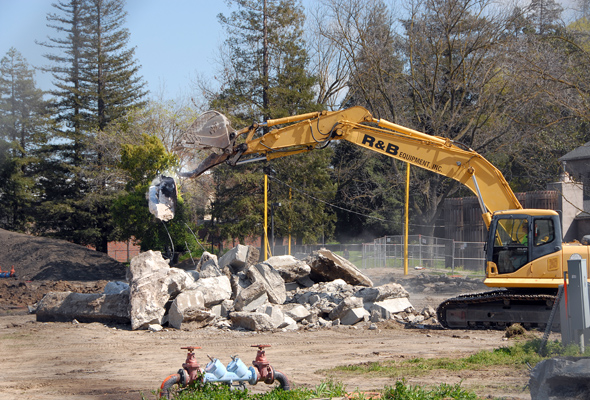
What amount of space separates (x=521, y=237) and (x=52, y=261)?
85.1ft

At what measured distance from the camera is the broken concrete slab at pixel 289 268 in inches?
678

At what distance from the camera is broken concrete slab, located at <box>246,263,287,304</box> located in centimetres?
1559

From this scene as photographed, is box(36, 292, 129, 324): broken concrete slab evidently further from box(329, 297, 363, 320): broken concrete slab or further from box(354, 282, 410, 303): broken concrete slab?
box(354, 282, 410, 303): broken concrete slab

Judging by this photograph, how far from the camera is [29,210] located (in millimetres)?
45312

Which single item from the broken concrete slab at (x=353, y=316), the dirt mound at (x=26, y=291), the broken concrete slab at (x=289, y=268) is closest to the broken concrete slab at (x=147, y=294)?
the broken concrete slab at (x=289, y=268)

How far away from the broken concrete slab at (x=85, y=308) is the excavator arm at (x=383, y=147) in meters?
3.90

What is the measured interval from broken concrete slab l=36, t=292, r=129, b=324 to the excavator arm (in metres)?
3.90

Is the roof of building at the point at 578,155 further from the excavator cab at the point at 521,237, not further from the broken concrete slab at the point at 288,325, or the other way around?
the broken concrete slab at the point at 288,325

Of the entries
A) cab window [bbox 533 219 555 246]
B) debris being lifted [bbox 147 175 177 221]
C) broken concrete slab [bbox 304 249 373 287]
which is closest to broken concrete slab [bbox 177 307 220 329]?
debris being lifted [bbox 147 175 177 221]

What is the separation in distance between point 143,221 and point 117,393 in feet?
82.4

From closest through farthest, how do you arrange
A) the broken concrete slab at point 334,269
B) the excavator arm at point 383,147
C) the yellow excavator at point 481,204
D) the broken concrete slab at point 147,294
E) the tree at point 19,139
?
the yellow excavator at point 481,204, the excavator arm at point 383,147, the broken concrete slab at point 147,294, the broken concrete slab at point 334,269, the tree at point 19,139

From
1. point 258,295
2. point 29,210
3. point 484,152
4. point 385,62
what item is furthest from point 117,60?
point 258,295

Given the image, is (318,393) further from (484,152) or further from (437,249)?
(484,152)

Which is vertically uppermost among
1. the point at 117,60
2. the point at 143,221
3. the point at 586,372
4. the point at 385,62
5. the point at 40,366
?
the point at 117,60
